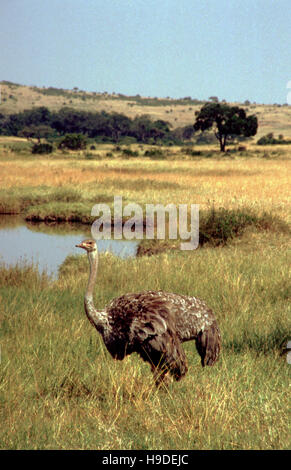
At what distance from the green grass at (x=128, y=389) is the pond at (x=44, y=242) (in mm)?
7101

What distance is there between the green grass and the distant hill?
4684 inches

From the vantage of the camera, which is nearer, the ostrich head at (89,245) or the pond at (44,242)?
the ostrich head at (89,245)

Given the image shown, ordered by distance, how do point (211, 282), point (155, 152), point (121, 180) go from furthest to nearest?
point (155, 152) < point (121, 180) < point (211, 282)

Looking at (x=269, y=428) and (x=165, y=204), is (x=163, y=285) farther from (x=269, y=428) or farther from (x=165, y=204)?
(x=165, y=204)

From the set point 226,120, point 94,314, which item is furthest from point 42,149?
point 94,314

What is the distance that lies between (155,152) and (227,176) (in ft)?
71.5

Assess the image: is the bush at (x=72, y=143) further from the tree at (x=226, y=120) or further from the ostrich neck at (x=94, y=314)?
the ostrich neck at (x=94, y=314)

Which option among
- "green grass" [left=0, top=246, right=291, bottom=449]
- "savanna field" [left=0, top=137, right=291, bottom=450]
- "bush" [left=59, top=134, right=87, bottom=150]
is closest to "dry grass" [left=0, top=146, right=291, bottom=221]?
"savanna field" [left=0, top=137, right=291, bottom=450]

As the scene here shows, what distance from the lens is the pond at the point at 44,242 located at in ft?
52.5

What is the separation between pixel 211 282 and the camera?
9766mm

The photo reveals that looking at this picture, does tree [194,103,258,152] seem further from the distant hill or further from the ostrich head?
the ostrich head

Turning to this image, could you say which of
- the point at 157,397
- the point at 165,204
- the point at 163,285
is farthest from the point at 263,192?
the point at 157,397

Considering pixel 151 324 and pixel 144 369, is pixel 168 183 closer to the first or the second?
pixel 144 369

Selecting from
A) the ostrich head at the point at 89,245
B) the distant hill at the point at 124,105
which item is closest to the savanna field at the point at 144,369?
the ostrich head at the point at 89,245
